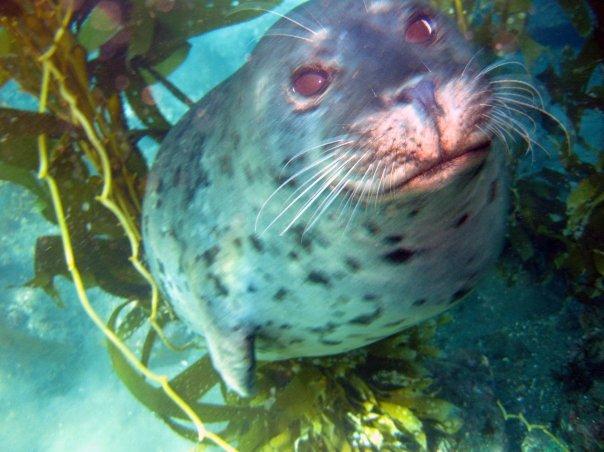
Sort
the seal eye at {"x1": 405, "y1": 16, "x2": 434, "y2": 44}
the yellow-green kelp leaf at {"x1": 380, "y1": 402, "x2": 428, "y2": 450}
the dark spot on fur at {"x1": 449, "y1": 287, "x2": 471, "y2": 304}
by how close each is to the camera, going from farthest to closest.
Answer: the yellow-green kelp leaf at {"x1": 380, "y1": 402, "x2": 428, "y2": 450} → the dark spot on fur at {"x1": 449, "y1": 287, "x2": 471, "y2": 304} → the seal eye at {"x1": 405, "y1": 16, "x2": 434, "y2": 44}

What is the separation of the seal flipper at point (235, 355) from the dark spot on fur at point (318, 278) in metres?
0.38

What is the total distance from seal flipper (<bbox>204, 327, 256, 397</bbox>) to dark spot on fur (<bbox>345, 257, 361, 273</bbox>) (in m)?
0.54


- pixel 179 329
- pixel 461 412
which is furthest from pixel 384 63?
pixel 179 329

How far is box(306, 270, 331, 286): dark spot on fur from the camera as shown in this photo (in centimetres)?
177

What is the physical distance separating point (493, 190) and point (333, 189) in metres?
0.67

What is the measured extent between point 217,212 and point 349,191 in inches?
28.4

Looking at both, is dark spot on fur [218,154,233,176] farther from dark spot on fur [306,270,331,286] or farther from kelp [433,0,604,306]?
kelp [433,0,604,306]

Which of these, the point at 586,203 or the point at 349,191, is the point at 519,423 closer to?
the point at 586,203

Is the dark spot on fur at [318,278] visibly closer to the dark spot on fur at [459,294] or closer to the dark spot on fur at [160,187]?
the dark spot on fur at [459,294]

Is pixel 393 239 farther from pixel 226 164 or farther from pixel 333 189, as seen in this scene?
pixel 226 164

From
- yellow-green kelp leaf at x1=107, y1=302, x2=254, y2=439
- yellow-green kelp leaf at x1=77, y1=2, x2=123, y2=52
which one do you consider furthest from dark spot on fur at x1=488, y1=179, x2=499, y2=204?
yellow-green kelp leaf at x1=77, y1=2, x2=123, y2=52

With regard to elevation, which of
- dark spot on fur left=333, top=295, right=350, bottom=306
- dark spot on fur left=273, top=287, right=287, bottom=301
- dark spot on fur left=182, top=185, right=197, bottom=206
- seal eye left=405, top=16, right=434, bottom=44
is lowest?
dark spot on fur left=333, top=295, right=350, bottom=306

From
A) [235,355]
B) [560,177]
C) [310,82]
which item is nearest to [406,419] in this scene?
[235,355]

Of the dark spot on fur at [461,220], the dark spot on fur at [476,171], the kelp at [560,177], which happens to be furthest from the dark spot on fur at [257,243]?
the kelp at [560,177]
